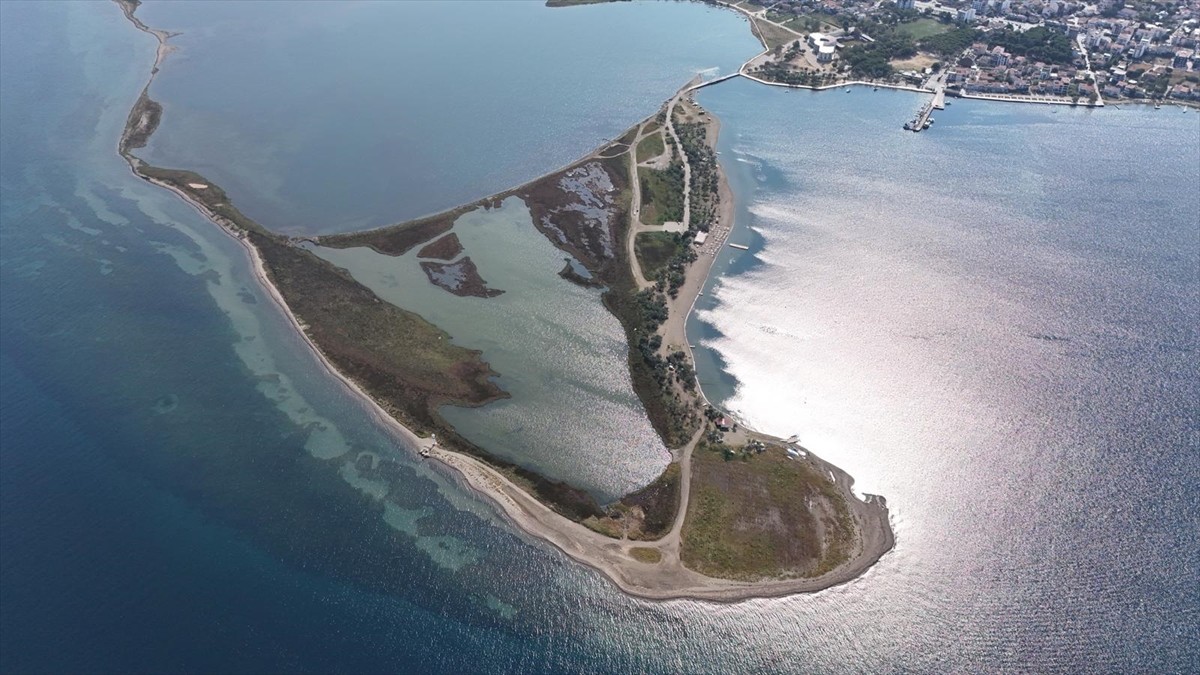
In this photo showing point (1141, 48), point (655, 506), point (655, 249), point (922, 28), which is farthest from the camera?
point (922, 28)

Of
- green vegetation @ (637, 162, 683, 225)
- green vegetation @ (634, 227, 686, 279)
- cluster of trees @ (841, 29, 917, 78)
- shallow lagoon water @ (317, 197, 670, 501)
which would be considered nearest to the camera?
shallow lagoon water @ (317, 197, 670, 501)

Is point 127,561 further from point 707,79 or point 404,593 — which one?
point 707,79

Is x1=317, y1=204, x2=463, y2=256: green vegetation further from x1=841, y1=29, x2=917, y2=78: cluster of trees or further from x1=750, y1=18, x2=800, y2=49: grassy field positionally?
x1=750, y1=18, x2=800, y2=49: grassy field

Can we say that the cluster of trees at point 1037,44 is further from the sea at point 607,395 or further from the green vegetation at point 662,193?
the green vegetation at point 662,193

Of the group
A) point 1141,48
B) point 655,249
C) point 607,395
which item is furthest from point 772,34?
point 607,395

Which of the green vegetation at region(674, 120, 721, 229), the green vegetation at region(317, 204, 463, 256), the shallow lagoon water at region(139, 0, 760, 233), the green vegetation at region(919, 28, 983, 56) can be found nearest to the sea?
the shallow lagoon water at region(139, 0, 760, 233)

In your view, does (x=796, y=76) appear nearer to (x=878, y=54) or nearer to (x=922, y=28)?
(x=878, y=54)

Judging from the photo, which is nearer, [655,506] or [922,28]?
[655,506]

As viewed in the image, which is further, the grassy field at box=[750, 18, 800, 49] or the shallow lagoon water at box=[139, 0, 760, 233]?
the grassy field at box=[750, 18, 800, 49]
